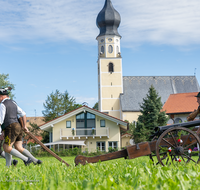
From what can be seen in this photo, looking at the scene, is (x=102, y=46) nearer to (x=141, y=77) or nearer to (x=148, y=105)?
(x=141, y=77)

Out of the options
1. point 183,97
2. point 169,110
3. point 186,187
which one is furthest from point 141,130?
point 186,187

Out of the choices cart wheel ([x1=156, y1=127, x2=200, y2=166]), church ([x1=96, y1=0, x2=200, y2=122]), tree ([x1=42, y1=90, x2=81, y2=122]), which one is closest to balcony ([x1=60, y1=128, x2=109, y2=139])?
tree ([x1=42, y1=90, x2=81, y2=122])

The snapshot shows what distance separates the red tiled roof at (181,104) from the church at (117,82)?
39.2 feet

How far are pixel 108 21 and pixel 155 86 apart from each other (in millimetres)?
19987

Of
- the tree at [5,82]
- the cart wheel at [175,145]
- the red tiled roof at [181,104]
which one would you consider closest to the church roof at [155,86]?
the red tiled roof at [181,104]

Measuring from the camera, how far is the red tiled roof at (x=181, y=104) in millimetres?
55050

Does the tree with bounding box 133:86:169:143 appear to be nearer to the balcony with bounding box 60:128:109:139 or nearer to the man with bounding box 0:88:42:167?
the balcony with bounding box 60:128:109:139

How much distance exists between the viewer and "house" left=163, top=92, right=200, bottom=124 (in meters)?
55.0

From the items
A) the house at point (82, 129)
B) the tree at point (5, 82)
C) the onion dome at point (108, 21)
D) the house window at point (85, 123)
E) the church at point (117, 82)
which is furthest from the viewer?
the onion dome at point (108, 21)

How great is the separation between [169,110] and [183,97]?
4.90 meters

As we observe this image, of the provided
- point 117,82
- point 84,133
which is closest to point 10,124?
point 84,133

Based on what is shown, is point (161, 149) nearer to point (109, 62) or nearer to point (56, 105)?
point (56, 105)

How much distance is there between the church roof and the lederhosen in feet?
208

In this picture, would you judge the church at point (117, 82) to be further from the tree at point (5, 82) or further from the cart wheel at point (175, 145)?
the cart wheel at point (175, 145)
